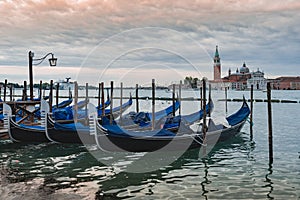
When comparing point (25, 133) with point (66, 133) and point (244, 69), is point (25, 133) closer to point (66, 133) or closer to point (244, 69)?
point (66, 133)

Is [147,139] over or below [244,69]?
below

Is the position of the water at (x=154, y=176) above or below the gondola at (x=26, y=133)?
below

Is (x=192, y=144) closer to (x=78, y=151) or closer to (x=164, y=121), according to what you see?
(x=164, y=121)

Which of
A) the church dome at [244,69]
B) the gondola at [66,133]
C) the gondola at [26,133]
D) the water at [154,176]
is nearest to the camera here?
the water at [154,176]

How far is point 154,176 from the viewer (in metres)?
7.27

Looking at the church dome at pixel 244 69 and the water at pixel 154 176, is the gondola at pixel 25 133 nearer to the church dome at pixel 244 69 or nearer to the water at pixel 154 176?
the water at pixel 154 176

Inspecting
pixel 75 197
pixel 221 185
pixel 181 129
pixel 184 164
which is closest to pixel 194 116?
pixel 181 129

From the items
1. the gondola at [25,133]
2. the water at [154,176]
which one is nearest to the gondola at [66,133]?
Answer: the water at [154,176]

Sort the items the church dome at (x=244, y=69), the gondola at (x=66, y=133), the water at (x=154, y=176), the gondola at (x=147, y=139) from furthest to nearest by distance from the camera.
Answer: the church dome at (x=244, y=69) → the gondola at (x=66, y=133) → the gondola at (x=147, y=139) → the water at (x=154, y=176)

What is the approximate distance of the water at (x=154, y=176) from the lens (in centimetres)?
609

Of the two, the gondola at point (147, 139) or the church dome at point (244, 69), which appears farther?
the church dome at point (244, 69)

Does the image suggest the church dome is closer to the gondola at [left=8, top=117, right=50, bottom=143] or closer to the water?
the water

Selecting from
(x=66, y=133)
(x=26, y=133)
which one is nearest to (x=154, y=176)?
(x=66, y=133)

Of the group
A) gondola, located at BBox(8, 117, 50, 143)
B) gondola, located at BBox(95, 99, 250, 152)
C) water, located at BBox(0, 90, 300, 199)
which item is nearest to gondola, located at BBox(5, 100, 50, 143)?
gondola, located at BBox(8, 117, 50, 143)
